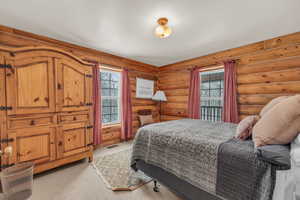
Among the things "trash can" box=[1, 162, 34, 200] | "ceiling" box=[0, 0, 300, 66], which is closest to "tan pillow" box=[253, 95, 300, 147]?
"ceiling" box=[0, 0, 300, 66]

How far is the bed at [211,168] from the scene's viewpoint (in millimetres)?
906

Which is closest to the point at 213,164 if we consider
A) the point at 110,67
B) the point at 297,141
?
the point at 297,141

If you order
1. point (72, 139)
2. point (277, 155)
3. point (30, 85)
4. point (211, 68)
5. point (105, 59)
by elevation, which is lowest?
point (72, 139)

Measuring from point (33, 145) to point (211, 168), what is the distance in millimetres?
2334

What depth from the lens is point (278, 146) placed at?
95cm

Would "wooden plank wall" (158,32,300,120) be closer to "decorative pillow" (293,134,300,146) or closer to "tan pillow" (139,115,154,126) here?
"decorative pillow" (293,134,300,146)

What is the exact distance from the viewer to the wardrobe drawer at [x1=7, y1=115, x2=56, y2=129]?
5.54 feet

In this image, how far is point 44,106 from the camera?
1909 millimetres

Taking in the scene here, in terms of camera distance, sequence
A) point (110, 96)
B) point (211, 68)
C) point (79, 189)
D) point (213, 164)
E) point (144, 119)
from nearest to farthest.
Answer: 1. point (213, 164)
2. point (79, 189)
3. point (211, 68)
4. point (110, 96)
5. point (144, 119)

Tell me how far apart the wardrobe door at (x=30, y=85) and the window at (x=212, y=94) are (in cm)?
336

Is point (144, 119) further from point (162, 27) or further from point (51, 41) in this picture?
point (51, 41)

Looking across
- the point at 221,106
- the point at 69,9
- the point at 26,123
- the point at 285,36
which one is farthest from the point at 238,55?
the point at 26,123

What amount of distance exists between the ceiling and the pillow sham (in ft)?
5.36

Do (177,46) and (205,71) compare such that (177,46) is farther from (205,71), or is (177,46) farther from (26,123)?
(26,123)
